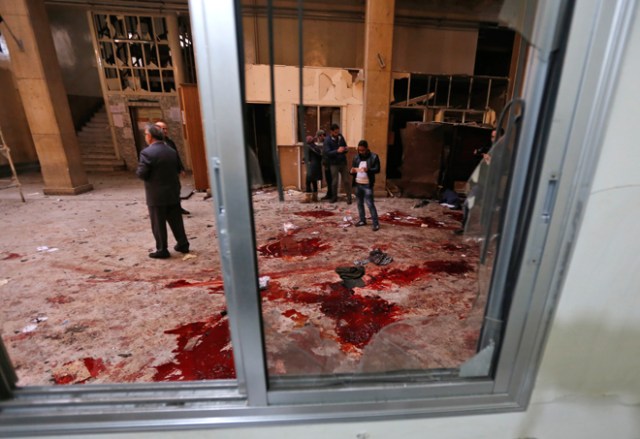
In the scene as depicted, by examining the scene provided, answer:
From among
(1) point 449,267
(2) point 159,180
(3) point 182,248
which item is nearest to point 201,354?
(3) point 182,248

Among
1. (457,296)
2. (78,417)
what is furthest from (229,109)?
(457,296)

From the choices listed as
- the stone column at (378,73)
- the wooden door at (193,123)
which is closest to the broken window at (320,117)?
the stone column at (378,73)

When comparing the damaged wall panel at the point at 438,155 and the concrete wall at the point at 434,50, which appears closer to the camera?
the damaged wall panel at the point at 438,155

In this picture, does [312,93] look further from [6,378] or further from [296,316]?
[6,378]

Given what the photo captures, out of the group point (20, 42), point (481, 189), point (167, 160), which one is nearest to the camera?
point (481, 189)

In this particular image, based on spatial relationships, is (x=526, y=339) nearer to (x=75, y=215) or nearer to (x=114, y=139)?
(x=75, y=215)

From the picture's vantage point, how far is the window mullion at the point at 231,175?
0.71 metres

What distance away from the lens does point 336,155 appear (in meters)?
6.01

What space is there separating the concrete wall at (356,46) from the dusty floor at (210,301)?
15.8ft

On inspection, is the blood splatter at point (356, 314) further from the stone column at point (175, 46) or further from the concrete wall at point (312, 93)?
the stone column at point (175, 46)

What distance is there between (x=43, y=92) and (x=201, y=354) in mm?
7046

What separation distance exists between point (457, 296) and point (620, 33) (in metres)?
2.49

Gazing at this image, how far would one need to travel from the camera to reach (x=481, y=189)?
42.1 inches

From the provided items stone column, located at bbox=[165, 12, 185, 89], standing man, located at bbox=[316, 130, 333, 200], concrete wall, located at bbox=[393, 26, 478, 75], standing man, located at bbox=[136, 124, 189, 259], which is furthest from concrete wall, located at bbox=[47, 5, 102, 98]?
concrete wall, located at bbox=[393, 26, 478, 75]
